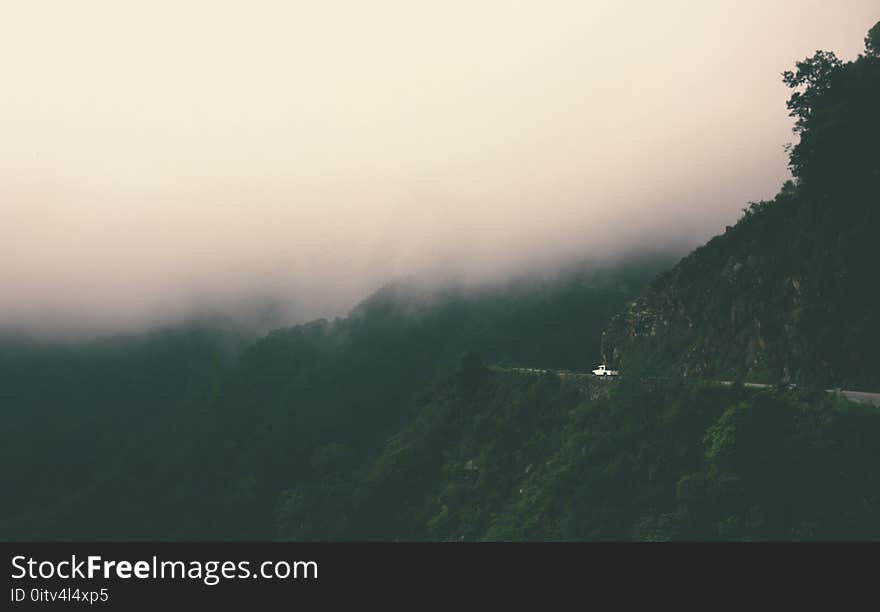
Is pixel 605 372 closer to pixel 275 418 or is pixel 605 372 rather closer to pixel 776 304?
pixel 776 304

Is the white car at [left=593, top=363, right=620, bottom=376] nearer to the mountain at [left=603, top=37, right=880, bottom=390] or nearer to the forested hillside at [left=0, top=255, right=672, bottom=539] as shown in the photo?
the mountain at [left=603, top=37, right=880, bottom=390]

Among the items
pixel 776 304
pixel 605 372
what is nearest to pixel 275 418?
pixel 605 372

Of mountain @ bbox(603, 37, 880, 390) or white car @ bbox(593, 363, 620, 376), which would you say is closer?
mountain @ bbox(603, 37, 880, 390)

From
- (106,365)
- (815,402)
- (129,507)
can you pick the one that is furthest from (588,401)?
(106,365)

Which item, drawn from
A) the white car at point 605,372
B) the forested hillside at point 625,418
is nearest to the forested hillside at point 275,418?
the forested hillside at point 625,418

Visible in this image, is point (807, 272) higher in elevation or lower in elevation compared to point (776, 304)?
higher

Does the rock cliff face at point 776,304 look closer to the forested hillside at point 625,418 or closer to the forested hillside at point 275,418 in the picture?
the forested hillside at point 625,418

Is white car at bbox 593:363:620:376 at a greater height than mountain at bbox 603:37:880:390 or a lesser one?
lesser

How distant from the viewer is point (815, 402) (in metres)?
Answer: 46.0

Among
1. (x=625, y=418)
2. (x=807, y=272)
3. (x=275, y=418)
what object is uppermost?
(x=807, y=272)

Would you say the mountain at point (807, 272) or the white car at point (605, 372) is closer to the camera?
the mountain at point (807, 272)

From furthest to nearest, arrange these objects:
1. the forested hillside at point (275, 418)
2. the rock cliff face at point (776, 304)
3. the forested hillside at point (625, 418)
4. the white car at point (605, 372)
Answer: the forested hillside at point (275, 418)
the white car at point (605, 372)
the rock cliff face at point (776, 304)
the forested hillside at point (625, 418)

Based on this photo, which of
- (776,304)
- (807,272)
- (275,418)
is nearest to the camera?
(807,272)

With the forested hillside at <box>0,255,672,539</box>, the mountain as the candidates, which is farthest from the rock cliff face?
the forested hillside at <box>0,255,672,539</box>
